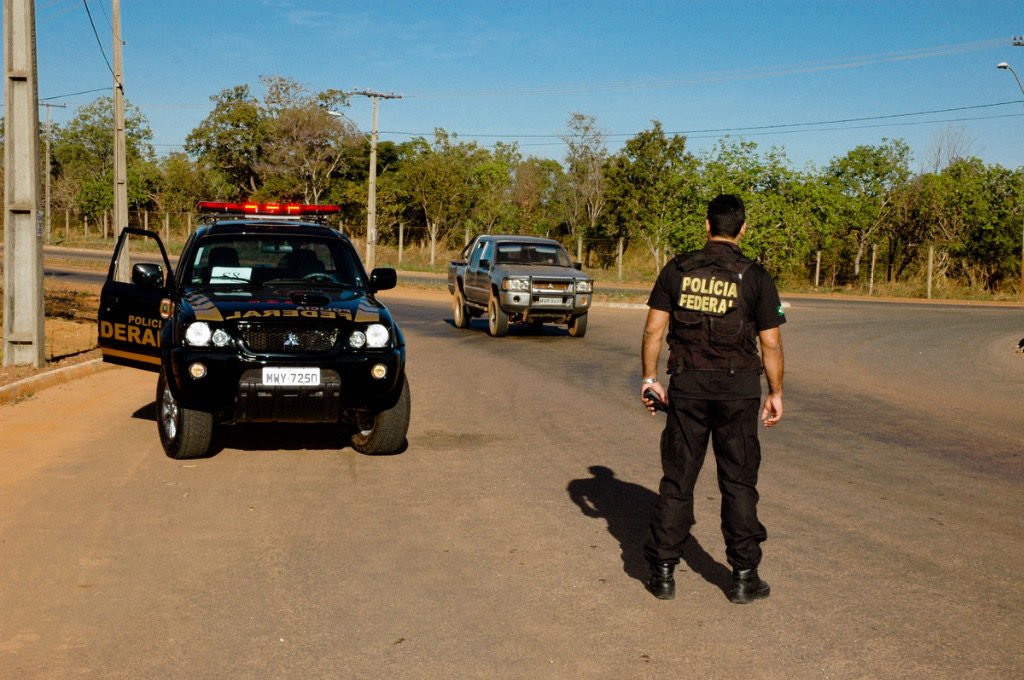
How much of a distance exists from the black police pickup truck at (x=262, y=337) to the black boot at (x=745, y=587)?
369 cm

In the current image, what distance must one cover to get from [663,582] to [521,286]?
1441 cm

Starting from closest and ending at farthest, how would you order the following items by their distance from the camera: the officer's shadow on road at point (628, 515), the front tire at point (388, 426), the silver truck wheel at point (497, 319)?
the officer's shadow on road at point (628, 515), the front tire at point (388, 426), the silver truck wheel at point (497, 319)

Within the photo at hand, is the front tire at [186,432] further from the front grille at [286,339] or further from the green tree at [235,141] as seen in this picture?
the green tree at [235,141]

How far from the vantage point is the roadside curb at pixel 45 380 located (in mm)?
11305

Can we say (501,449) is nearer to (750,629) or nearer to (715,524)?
(715,524)

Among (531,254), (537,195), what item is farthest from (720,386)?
(537,195)

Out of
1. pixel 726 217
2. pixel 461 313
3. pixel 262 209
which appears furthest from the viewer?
pixel 461 313

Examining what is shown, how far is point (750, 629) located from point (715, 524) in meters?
1.83

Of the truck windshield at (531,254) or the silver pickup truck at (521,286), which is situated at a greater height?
the truck windshield at (531,254)

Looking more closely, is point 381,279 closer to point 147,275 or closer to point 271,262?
point 271,262

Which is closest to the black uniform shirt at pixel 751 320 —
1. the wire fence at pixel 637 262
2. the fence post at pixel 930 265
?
the wire fence at pixel 637 262

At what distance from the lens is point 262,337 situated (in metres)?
7.81

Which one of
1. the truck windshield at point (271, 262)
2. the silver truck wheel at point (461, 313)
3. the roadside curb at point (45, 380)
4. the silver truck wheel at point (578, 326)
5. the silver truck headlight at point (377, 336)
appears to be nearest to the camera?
the silver truck headlight at point (377, 336)

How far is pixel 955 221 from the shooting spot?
44.5m
